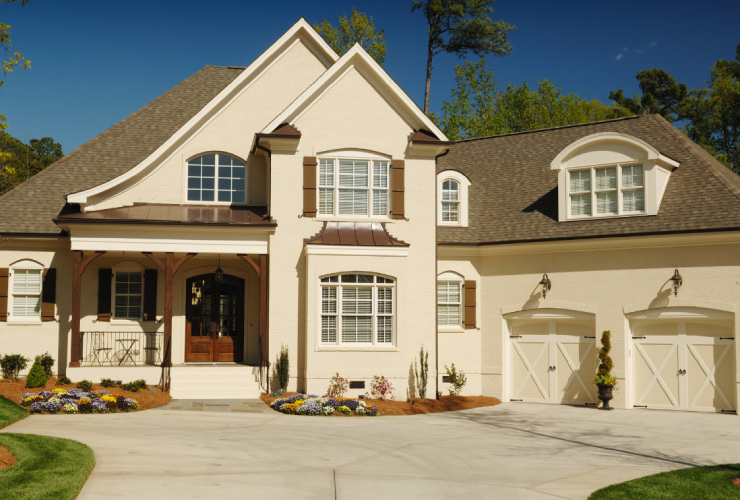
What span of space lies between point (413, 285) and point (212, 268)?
633 cm

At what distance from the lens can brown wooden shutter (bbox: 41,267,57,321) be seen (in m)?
20.6

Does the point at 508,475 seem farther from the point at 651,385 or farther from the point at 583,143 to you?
the point at 583,143

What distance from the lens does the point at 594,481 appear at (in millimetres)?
10344

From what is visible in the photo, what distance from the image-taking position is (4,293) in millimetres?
20516

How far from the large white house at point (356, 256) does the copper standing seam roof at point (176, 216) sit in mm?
87

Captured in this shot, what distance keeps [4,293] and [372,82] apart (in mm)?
12565

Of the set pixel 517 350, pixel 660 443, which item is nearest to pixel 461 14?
pixel 517 350

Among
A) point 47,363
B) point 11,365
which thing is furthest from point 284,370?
point 11,365

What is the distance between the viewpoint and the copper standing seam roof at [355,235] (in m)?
19.6

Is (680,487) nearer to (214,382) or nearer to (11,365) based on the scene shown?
(214,382)

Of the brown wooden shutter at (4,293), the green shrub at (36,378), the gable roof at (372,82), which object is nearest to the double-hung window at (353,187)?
the gable roof at (372,82)

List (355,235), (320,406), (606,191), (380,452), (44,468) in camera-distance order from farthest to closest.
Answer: (606,191), (355,235), (320,406), (380,452), (44,468)

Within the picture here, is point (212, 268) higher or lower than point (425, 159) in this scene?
lower

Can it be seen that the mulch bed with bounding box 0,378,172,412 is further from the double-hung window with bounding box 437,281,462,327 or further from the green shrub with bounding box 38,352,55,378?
the double-hung window with bounding box 437,281,462,327
